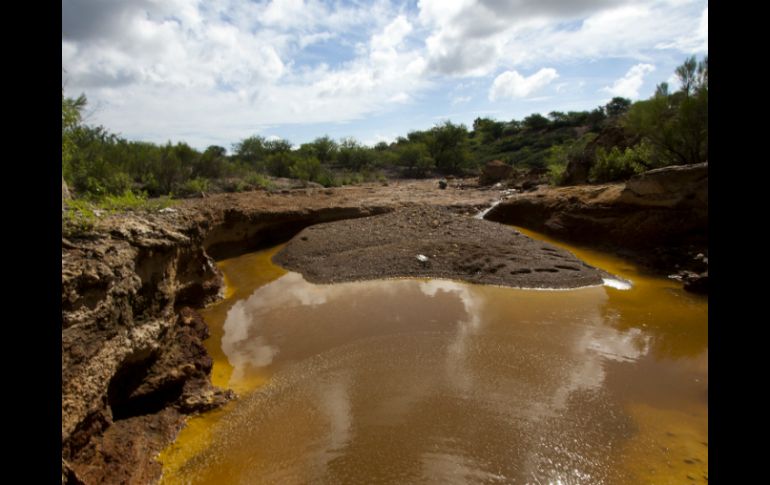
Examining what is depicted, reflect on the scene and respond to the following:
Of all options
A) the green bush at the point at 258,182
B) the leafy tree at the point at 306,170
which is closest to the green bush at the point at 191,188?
the green bush at the point at 258,182

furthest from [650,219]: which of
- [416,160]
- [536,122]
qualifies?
[536,122]

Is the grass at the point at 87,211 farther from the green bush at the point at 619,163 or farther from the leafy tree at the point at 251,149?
the leafy tree at the point at 251,149

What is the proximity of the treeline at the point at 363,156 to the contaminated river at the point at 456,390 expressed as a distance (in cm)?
320

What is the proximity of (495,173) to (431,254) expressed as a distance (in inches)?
605

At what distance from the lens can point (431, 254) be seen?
31.4 feet

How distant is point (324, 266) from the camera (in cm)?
947

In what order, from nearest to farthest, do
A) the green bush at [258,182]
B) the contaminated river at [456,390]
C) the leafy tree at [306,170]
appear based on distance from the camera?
the contaminated river at [456,390] < the green bush at [258,182] < the leafy tree at [306,170]

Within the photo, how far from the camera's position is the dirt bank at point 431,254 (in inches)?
335

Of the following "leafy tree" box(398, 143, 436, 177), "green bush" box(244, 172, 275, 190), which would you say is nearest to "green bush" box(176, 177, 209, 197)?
"green bush" box(244, 172, 275, 190)
